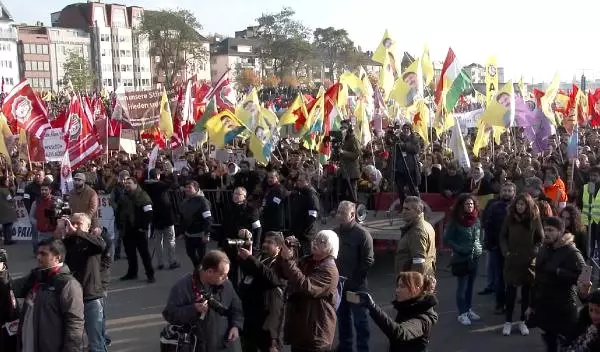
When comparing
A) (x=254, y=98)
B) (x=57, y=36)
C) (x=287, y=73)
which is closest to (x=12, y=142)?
(x=254, y=98)

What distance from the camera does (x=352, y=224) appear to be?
23.5 ft

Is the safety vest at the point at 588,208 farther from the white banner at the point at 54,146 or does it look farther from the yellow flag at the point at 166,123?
the yellow flag at the point at 166,123

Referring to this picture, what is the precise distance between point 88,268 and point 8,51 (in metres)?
101

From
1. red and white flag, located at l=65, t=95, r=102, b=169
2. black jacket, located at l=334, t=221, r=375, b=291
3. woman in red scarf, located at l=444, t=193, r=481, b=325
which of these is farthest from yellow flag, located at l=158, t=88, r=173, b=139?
→ black jacket, located at l=334, t=221, r=375, b=291

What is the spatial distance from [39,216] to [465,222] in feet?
25.5

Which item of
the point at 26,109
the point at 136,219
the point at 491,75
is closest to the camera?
the point at 136,219

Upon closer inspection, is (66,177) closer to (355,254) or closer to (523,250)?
(355,254)

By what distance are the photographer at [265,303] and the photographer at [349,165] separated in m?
8.18

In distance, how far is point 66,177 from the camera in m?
13.9

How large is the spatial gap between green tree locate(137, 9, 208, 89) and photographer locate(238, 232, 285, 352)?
78.5m

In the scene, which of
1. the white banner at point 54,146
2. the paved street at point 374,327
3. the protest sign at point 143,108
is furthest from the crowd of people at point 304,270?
the protest sign at point 143,108

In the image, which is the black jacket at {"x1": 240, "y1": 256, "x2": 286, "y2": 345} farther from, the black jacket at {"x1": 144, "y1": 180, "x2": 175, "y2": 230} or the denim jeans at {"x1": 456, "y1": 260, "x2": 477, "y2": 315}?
the black jacket at {"x1": 144, "y1": 180, "x2": 175, "y2": 230}

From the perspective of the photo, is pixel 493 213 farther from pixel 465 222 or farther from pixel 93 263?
pixel 93 263

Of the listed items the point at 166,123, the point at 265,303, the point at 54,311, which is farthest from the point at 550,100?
the point at 54,311
